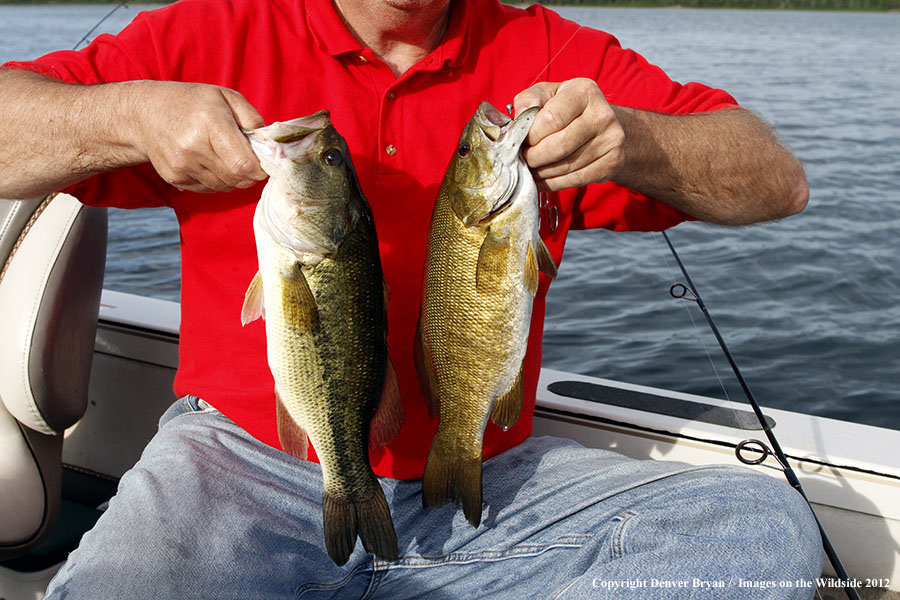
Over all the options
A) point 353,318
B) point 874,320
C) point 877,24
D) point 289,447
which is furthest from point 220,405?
point 877,24

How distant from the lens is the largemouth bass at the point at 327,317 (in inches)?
77.2

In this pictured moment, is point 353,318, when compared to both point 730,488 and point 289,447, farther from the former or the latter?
point 730,488

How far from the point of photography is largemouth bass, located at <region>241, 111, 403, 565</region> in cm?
196

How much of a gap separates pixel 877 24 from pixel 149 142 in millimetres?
43852

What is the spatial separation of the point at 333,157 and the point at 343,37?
68cm

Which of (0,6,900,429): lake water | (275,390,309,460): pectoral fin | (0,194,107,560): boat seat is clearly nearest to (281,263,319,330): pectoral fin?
(275,390,309,460): pectoral fin

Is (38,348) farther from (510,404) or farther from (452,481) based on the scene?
(510,404)

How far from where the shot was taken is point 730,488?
211 centimetres

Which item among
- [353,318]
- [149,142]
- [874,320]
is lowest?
[874,320]

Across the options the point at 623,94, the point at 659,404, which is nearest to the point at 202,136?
the point at 623,94

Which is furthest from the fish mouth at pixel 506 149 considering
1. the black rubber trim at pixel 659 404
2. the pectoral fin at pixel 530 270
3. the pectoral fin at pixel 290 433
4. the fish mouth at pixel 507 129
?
the black rubber trim at pixel 659 404

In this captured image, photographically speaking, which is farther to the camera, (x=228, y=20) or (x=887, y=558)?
(x=887, y=558)

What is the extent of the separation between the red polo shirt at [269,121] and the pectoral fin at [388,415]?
28 cm

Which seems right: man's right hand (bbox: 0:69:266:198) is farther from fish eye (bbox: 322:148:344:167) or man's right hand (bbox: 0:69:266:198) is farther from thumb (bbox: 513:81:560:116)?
thumb (bbox: 513:81:560:116)
